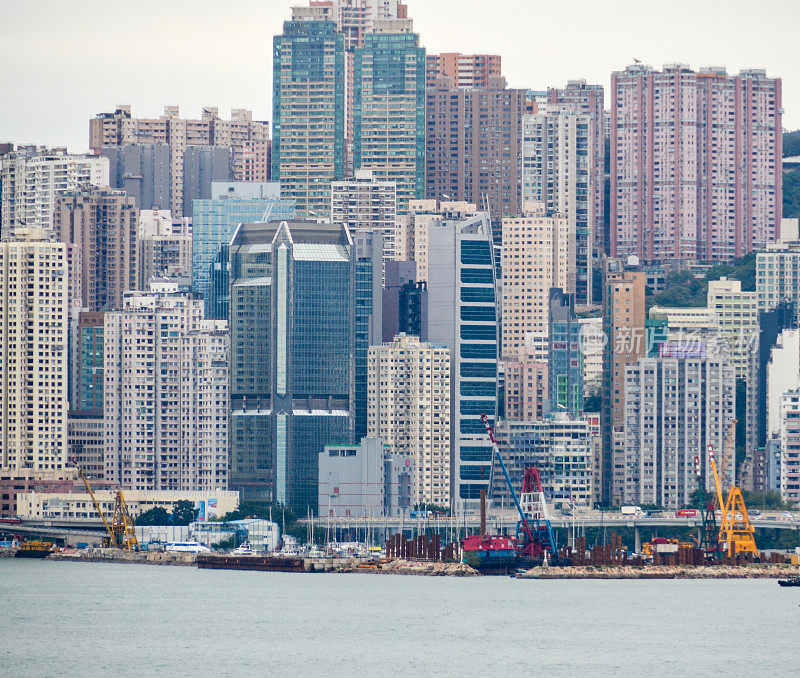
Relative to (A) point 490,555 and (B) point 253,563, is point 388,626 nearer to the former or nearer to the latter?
(A) point 490,555

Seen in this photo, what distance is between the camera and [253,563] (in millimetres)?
198000

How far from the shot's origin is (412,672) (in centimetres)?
12888

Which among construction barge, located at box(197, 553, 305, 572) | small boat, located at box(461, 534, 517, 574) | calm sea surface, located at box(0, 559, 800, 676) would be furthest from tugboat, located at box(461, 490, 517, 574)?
construction barge, located at box(197, 553, 305, 572)

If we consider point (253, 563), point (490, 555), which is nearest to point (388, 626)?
point (490, 555)

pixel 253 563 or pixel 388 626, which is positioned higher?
pixel 253 563

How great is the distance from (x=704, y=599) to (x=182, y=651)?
1764 inches

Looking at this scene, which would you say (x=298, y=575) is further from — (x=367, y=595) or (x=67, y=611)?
(x=67, y=611)

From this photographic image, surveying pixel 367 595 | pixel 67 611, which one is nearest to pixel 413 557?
pixel 367 595

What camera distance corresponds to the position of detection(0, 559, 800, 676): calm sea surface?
131m

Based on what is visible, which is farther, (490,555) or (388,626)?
(490,555)

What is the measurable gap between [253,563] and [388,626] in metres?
51.5

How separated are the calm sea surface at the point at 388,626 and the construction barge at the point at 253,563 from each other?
877cm

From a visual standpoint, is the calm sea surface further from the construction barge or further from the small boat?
the construction barge

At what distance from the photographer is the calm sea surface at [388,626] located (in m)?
131
